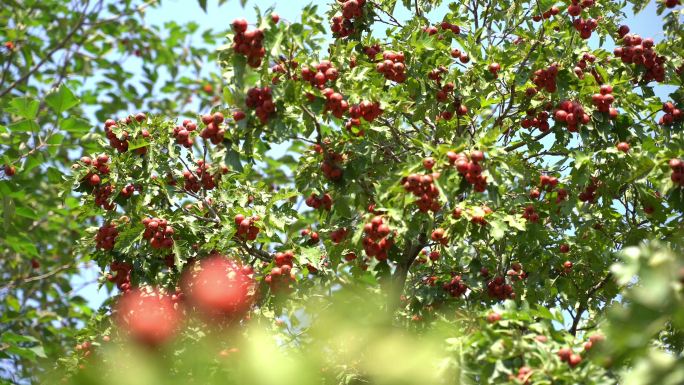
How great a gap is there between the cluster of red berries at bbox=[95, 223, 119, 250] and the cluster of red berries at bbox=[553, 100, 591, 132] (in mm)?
3410

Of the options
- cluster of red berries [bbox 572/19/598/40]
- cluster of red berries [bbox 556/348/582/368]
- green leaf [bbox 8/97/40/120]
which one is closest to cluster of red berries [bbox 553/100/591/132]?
cluster of red berries [bbox 572/19/598/40]

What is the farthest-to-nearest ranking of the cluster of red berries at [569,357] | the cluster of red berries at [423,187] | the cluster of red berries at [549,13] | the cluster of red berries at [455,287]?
the cluster of red berries at [549,13] < the cluster of red berries at [455,287] < the cluster of red berries at [423,187] < the cluster of red berries at [569,357]

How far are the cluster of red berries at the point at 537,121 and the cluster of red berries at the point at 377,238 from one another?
1878 mm

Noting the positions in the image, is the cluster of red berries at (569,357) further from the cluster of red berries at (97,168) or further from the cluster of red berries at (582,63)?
the cluster of red berries at (97,168)

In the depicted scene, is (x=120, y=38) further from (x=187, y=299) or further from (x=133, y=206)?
(x=187, y=299)

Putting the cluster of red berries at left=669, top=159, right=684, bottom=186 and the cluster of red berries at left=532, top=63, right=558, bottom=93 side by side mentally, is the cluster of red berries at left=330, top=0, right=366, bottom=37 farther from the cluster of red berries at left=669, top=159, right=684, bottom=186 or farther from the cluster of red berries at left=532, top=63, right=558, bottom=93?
the cluster of red berries at left=669, top=159, right=684, bottom=186

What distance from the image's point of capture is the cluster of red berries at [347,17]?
19.4 ft

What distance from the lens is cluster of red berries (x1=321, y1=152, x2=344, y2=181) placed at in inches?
193

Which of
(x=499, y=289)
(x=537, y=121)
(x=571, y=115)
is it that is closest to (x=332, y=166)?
(x=499, y=289)

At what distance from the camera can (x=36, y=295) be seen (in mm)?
9797

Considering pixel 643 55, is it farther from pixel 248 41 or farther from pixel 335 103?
pixel 248 41

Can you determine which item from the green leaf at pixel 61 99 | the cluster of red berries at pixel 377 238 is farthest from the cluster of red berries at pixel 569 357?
the green leaf at pixel 61 99

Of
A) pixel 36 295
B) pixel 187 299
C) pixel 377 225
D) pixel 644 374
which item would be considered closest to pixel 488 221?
pixel 377 225

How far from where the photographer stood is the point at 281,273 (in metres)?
4.91
